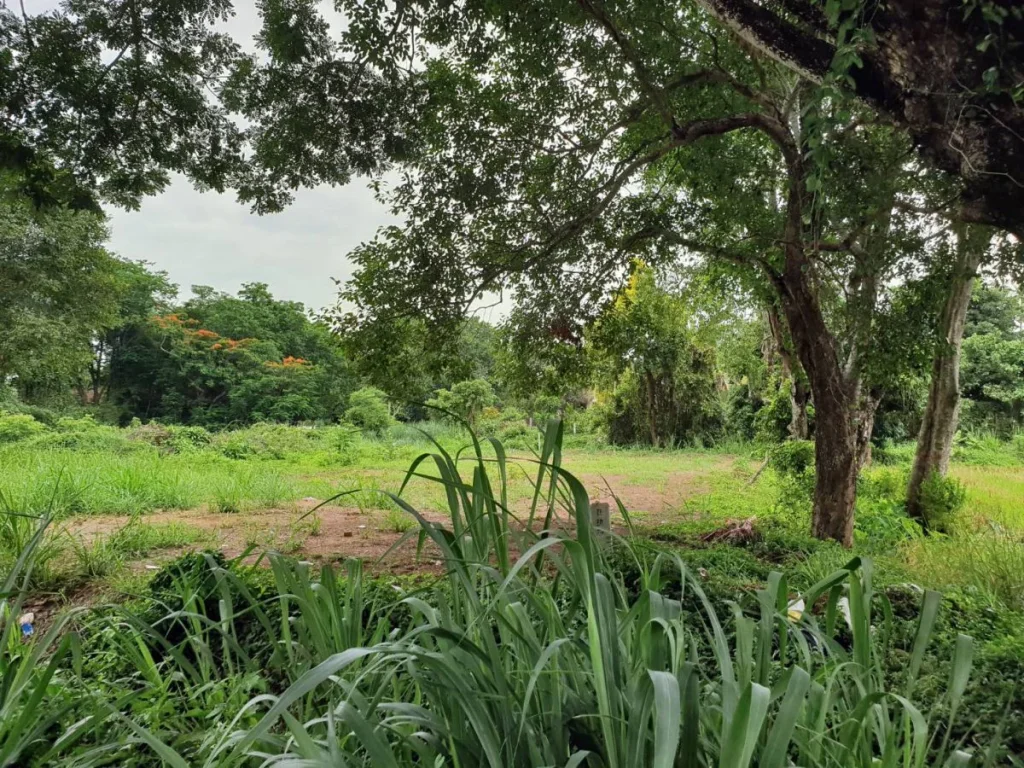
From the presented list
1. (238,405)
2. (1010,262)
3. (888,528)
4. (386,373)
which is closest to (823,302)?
(1010,262)

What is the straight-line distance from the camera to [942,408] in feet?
19.2

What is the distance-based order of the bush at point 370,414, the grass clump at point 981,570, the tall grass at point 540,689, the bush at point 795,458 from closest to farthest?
the tall grass at point 540,689
the grass clump at point 981,570
the bush at point 795,458
the bush at point 370,414

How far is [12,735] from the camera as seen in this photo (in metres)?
1.03

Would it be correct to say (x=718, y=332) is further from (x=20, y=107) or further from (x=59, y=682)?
(x=59, y=682)

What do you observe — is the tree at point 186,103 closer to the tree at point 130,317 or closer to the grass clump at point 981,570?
the grass clump at point 981,570

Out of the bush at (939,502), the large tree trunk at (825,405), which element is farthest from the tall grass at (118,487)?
the bush at (939,502)

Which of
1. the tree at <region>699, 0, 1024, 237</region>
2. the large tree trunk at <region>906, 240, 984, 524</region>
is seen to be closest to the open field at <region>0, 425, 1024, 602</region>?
the large tree trunk at <region>906, 240, 984, 524</region>

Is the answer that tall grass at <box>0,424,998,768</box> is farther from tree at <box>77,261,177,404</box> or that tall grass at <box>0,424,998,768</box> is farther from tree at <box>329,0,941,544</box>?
tree at <box>77,261,177,404</box>

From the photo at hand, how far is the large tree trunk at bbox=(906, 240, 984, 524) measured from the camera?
18.4 ft

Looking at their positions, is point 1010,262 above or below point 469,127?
below

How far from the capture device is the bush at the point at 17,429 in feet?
33.6

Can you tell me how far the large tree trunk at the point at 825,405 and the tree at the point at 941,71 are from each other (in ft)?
6.77

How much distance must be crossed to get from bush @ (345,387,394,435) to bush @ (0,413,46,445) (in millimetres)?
6873

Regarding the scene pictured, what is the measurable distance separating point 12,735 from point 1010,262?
16.9ft
